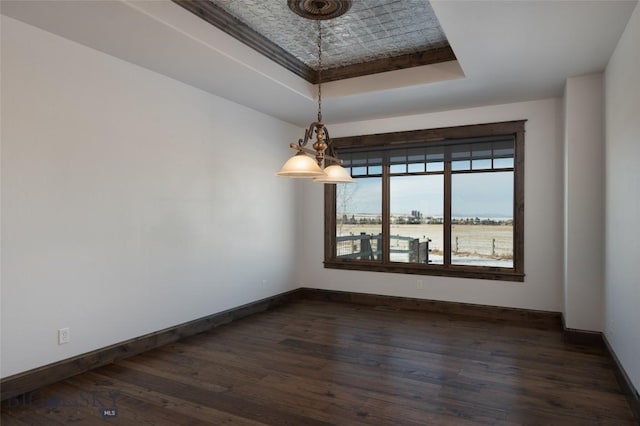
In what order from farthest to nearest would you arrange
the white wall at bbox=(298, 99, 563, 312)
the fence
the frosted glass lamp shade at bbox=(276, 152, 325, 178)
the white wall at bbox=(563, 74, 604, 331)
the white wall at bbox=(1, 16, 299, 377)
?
the fence
the white wall at bbox=(298, 99, 563, 312)
the white wall at bbox=(563, 74, 604, 331)
the white wall at bbox=(1, 16, 299, 377)
the frosted glass lamp shade at bbox=(276, 152, 325, 178)

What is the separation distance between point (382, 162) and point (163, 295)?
11.9 feet

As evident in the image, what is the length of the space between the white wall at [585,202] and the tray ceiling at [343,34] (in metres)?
1.47

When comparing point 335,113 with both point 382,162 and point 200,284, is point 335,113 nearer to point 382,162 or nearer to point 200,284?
point 382,162

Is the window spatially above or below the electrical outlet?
above

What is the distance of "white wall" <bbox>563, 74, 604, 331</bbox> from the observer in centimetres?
420

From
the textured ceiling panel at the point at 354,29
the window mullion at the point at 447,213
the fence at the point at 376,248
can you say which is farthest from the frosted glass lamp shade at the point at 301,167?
the fence at the point at 376,248

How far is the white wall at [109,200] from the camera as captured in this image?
308cm

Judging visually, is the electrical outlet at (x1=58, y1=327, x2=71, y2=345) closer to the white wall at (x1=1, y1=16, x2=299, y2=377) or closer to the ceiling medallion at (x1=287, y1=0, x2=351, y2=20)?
the white wall at (x1=1, y1=16, x2=299, y2=377)

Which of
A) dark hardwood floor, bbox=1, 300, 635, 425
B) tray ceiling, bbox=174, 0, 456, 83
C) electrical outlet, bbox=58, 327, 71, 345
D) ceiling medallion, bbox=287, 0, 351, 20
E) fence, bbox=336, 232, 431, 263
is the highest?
tray ceiling, bbox=174, 0, 456, 83

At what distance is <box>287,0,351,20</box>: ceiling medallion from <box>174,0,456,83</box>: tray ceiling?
Answer: 134mm

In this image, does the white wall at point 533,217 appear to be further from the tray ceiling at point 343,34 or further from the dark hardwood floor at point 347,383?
the tray ceiling at point 343,34

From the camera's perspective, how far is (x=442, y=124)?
5652 millimetres

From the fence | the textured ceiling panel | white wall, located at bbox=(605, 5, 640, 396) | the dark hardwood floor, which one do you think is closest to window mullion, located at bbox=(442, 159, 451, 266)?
the fence

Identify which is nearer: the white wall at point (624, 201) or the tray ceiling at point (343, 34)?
the white wall at point (624, 201)
